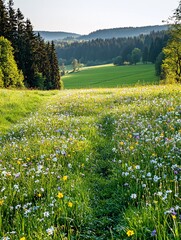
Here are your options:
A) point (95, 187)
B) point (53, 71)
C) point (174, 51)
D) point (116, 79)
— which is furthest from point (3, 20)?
point (95, 187)

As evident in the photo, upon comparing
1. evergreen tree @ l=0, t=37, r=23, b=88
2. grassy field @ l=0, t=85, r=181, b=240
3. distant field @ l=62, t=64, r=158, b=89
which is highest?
evergreen tree @ l=0, t=37, r=23, b=88

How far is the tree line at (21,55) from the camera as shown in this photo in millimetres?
45812

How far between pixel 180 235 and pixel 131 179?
196 cm

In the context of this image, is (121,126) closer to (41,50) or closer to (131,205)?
(131,205)

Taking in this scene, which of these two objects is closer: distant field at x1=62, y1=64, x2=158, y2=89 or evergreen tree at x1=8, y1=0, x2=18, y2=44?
evergreen tree at x1=8, y1=0, x2=18, y2=44

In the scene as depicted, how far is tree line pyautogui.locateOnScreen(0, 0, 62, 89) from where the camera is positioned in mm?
45812

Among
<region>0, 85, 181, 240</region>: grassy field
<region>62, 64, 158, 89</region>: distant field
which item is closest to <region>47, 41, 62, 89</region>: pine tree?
<region>62, 64, 158, 89</region>: distant field

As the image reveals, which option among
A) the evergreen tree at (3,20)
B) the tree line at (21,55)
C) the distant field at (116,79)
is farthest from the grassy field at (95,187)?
the distant field at (116,79)

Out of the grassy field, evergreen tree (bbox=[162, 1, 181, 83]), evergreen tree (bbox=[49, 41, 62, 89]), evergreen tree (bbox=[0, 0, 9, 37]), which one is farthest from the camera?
evergreen tree (bbox=[49, 41, 62, 89])

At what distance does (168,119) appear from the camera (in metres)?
7.71

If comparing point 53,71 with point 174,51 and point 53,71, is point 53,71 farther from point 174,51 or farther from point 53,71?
point 174,51

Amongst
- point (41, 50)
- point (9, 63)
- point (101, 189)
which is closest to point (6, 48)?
point (9, 63)

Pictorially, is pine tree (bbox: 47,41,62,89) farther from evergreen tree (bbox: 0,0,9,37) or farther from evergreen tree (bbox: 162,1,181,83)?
evergreen tree (bbox: 162,1,181,83)

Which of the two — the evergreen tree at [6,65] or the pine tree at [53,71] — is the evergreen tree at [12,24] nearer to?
the evergreen tree at [6,65]
